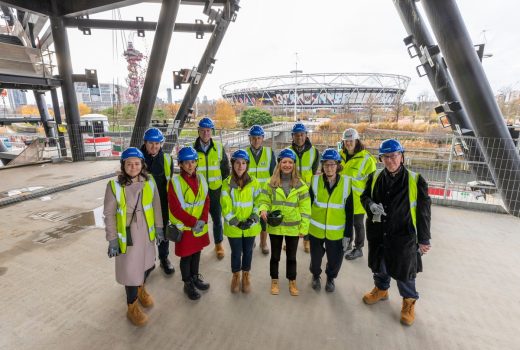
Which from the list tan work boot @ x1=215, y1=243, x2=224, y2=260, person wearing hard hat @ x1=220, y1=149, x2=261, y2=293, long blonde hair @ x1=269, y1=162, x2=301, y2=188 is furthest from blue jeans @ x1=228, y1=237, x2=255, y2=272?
tan work boot @ x1=215, y1=243, x2=224, y2=260

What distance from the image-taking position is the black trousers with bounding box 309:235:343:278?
10.0ft

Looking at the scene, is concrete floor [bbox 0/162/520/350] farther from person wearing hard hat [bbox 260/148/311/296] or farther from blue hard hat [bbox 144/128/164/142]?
blue hard hat [bbox 144/128/164/142]

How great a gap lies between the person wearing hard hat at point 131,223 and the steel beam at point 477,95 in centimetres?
599

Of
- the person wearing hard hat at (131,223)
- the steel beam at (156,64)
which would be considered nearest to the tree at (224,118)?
the steel beam at (156,64)

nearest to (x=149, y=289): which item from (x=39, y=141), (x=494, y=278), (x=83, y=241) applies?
(x=83, y=241)

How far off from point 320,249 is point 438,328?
4.40ft

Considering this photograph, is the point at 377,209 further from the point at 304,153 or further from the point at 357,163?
the point at 304,153

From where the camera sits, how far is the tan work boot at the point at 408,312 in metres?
2.68

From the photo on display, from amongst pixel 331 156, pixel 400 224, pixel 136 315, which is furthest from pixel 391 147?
pixel 136 315

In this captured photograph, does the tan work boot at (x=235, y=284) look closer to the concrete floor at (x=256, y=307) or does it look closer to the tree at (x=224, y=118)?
the concrete floor at (x=256, y=307)

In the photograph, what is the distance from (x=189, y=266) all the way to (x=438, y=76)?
22.7 feet

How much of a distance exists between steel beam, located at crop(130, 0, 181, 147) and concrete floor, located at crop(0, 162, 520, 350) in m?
5.81

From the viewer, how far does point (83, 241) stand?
14.8 feet

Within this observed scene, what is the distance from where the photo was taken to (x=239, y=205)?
2.95m
